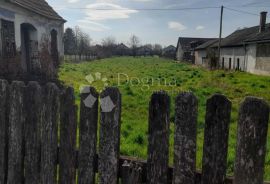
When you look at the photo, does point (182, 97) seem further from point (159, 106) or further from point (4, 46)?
point (4, 46)

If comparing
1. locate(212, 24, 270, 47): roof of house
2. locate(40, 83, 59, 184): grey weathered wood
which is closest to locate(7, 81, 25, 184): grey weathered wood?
locate(40, 83, 59, 184): grey weathered wood

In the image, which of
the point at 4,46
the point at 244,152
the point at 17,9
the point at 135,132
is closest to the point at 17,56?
the point at 4,46

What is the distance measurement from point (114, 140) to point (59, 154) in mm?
573

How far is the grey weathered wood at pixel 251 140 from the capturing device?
1.60m

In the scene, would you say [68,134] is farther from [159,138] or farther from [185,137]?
[185,137]

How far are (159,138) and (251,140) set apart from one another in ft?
2.02

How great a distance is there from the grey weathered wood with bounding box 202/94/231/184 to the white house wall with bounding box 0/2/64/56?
1065 centimetres

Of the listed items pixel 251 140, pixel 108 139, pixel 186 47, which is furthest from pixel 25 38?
pixel 186 47

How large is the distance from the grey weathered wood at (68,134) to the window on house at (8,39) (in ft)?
30.5

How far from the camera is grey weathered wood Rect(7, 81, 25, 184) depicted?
2.40m

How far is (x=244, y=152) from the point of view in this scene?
5.44 ft

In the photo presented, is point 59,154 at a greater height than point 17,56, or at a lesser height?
lesser

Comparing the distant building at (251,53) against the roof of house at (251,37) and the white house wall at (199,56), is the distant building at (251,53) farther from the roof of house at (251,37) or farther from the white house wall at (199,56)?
the white house wall at (199,56)

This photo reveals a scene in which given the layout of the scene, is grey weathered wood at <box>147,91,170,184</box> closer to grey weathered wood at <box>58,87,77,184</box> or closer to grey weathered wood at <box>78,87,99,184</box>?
grey weathered wood at <box>78,87,99,184</box>
